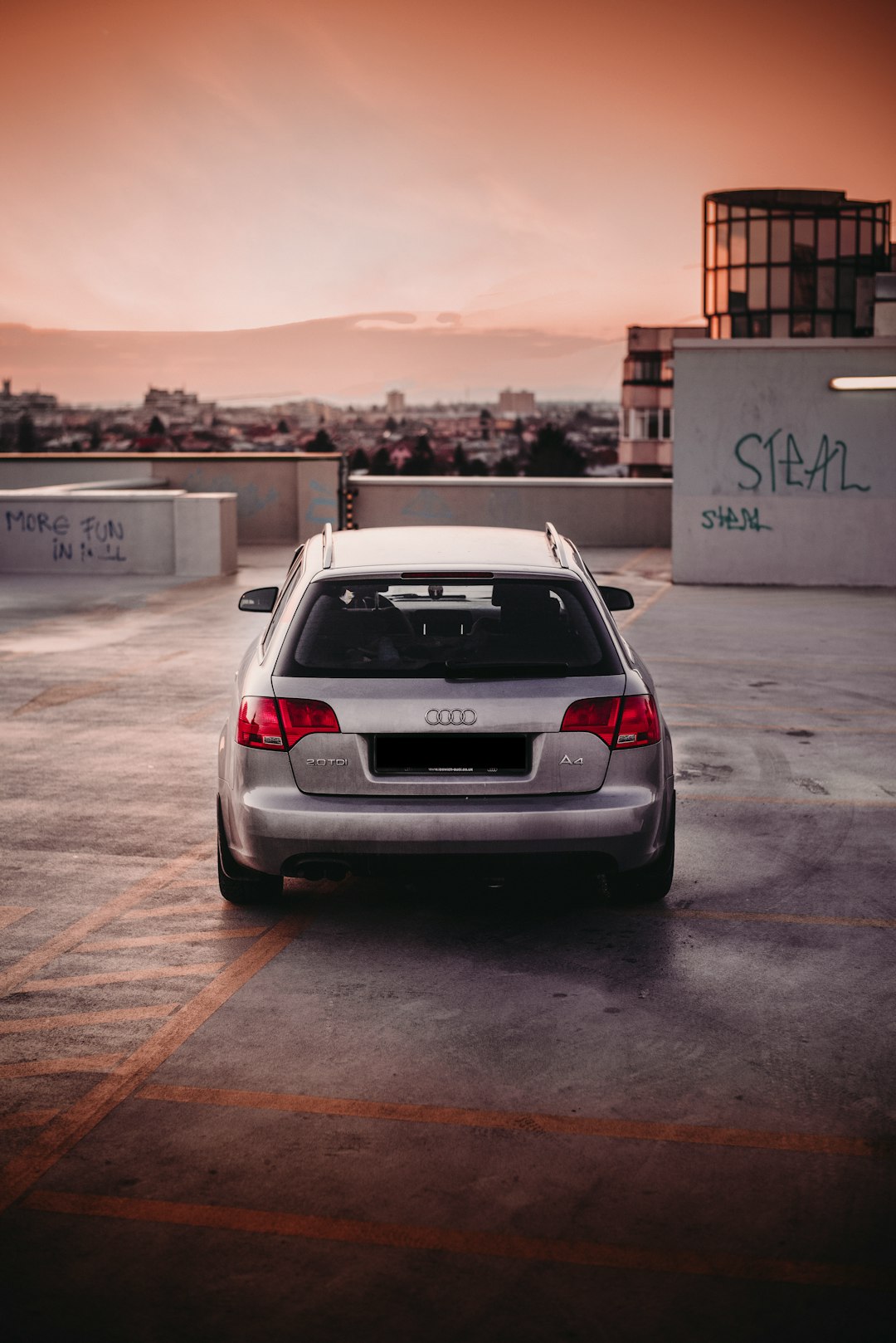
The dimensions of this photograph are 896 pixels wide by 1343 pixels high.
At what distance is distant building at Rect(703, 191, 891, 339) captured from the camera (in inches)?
3947

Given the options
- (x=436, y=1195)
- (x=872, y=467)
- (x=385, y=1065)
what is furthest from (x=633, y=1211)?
(x=872, y=467)

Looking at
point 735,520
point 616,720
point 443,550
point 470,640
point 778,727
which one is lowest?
Answer: point 778,727

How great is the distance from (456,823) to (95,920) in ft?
5.50

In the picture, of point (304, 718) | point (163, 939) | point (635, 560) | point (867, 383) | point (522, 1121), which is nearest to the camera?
point (522, 1121)

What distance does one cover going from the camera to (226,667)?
13070 mm

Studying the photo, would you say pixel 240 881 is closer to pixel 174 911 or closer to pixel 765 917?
pixel 174 911

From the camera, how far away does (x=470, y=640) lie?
6.09m

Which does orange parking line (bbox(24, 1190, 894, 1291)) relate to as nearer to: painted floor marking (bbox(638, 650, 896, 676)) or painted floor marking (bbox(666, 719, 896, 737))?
painted floor marking (bbox(666, 719, 896, 737))

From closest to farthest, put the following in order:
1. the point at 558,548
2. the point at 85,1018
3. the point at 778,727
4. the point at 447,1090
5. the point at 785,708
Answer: the point at 447,1090, the point at 85,1018, the point at 558,548, the point at 778,727, the point at 785,708

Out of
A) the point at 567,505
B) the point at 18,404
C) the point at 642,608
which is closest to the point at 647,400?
the point at 18,404

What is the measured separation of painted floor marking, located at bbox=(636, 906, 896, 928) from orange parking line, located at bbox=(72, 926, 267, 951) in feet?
5.20

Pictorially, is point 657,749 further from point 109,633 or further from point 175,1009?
point 109,633

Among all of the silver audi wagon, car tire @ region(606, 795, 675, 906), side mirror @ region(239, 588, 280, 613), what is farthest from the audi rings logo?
side mirror @ region(239, 588, 280, 613)

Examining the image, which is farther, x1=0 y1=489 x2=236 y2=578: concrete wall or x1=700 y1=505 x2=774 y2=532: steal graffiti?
x1=0 y1=489 x2=236 y2=578: concrete wall
